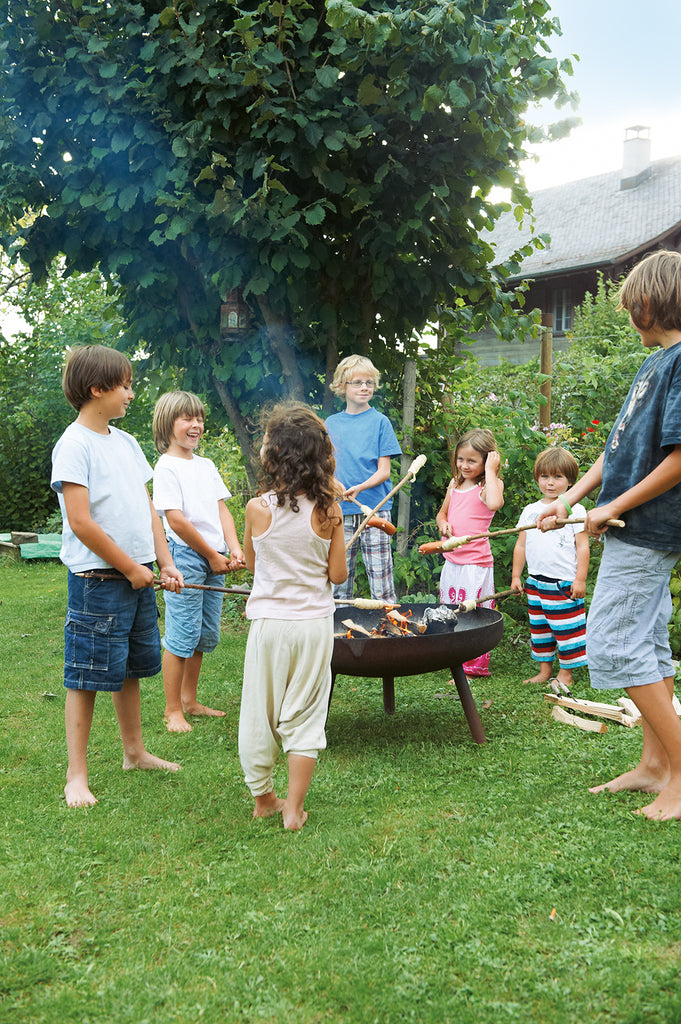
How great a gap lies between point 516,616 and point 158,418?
3.11 metres

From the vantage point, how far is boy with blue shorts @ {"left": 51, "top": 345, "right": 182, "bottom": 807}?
3043mm

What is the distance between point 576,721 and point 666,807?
1139mm

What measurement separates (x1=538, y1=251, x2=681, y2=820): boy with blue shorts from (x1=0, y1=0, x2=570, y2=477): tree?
7.46 feet

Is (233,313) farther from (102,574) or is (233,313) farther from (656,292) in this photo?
(656,292)

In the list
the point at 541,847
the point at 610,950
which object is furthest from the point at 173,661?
the point at 610,950

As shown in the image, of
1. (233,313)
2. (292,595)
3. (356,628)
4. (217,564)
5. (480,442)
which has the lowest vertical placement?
(356,628)

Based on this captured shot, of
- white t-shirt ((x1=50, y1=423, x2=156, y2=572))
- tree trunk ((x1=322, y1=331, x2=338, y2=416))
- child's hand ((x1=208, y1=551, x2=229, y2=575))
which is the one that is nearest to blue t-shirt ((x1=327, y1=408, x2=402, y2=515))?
child's hand ((x1=208, y1=551, x2=229, y2=575))

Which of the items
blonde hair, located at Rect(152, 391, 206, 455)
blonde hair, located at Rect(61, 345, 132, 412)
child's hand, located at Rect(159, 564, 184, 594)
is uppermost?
blonde hair, located at Rect(61, 345, 132, 412)

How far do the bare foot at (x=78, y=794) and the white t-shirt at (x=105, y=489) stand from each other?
823 millimetres

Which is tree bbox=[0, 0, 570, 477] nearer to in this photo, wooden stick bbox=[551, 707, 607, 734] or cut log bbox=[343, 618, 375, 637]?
cut log bbox=[343, 618, 375, 637]

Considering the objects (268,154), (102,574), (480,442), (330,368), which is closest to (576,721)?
(480,442)

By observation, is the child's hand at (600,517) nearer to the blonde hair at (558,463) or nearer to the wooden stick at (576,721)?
the wooden stick at (576,721)

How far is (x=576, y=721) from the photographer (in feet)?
13.3

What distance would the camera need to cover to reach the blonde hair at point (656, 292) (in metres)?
2.82
